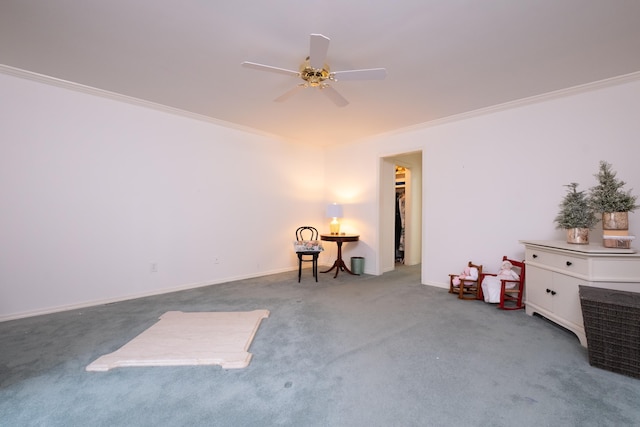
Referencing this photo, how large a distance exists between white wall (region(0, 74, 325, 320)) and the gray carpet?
50cm

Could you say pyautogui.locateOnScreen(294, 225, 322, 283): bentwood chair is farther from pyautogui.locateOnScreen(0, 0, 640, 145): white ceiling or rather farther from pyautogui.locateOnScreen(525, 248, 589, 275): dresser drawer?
pyautogui.locateOnScreen(525, 248, 589, 275): dresser drawer

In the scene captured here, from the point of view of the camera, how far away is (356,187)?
4832 mm

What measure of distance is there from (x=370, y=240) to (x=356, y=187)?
0.96m

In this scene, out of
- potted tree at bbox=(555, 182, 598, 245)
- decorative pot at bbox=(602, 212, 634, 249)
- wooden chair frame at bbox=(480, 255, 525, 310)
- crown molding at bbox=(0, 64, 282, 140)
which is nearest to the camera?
decorative pot at bbox=(602, 212, 634, 249)

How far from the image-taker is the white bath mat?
1.79 meters

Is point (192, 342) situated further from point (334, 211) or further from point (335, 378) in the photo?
point (334, 211)

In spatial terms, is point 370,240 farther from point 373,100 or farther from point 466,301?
point 373,100

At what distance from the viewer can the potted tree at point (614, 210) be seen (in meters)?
2.14

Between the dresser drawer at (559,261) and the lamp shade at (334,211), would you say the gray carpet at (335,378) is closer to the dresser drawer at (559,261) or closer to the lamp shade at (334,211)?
the dresser drawer at (559,261)

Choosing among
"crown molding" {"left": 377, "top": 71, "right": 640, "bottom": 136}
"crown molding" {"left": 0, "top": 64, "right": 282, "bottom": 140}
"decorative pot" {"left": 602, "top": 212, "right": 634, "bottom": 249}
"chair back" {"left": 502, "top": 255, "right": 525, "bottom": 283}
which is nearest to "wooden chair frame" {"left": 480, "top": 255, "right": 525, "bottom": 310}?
"chair back" {"left": 502, "top": 255, "right": 525, "bottom": 283}

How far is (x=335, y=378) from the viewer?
5.36 ft

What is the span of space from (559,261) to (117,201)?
4.47m

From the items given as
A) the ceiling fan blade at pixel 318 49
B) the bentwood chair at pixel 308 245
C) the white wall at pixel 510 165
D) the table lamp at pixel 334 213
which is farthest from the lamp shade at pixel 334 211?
the ceiling fan blade at pixel 318 49

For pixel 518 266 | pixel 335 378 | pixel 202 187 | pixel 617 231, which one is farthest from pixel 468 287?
pixel 202 187
